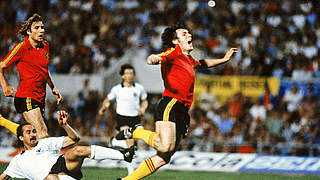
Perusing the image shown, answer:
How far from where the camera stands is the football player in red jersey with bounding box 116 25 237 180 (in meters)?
6.61

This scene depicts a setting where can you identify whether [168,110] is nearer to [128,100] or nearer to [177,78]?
[177,78]

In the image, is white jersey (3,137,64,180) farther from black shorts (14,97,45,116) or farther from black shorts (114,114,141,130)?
black shorts (114,114,141,130)

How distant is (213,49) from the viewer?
55.8ft

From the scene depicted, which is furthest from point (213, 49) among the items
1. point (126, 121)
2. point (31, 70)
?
point (31, 70)

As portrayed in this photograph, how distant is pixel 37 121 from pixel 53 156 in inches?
62.5

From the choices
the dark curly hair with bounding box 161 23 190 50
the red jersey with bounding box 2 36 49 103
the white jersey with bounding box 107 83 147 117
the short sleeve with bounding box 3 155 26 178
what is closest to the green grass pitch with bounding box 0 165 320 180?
the white jersey with bounding box 107 83 147 117

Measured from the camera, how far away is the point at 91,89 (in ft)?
48.6

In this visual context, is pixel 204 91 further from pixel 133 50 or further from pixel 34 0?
pixel 34 0

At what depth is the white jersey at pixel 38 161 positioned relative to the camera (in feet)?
19.9

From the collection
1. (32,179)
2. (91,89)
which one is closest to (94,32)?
(91,89)

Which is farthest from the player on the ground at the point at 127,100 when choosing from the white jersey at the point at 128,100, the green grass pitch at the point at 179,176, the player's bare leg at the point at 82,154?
the player's bare leg at the point at 82,154

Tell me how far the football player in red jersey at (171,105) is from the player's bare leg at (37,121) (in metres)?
1.27

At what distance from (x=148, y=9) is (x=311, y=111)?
24.7ft

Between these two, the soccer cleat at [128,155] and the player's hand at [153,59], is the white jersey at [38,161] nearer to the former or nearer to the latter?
the soccer cleat at [128,155]
